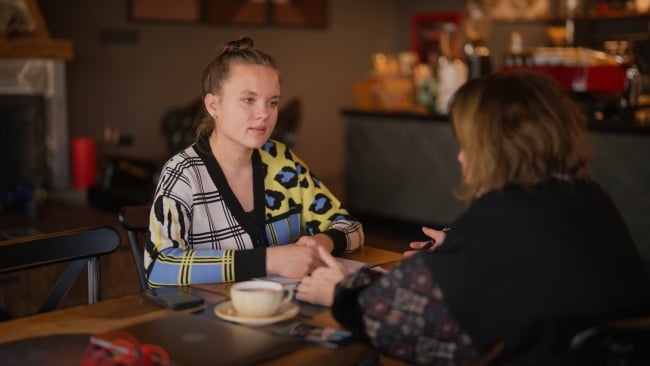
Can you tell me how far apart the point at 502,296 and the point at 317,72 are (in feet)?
21.0

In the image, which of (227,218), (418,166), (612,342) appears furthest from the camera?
(418,166)

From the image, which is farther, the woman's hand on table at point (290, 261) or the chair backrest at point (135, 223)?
the chair backrest at point (135, 223)

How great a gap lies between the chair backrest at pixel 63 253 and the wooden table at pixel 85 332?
1.05 ft

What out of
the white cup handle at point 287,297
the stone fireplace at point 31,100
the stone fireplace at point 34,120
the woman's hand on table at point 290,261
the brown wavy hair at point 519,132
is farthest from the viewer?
the stone fireplace at point 34,120

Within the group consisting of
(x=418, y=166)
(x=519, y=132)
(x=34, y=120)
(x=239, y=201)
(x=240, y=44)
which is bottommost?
(x=418, y=166)

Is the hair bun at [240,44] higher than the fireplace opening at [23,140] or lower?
higher

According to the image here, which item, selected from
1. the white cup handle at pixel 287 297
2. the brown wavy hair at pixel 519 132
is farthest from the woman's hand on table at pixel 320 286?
the brown wavy hair at pixel 519 132

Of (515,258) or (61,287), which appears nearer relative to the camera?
(515,258)

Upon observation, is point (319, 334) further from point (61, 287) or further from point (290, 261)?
point (61, 287)

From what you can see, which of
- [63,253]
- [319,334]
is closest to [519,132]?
[319,334]

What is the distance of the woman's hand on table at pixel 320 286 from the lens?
5.42 feet

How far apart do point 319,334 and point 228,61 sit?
881 millimetres

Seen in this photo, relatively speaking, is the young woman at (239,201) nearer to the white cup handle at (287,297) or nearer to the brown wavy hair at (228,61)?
the brown wavy hair at (228,61)

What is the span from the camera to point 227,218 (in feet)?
6.80
